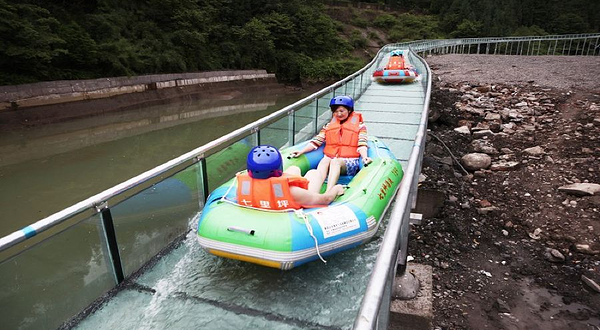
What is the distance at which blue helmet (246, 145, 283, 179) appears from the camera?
343cm

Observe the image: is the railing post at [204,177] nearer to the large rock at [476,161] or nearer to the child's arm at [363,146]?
the child's arm at [363,146]

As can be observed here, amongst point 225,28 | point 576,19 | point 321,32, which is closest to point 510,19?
point 576,19

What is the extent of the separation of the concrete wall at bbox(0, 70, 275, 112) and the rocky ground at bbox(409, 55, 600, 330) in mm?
14817

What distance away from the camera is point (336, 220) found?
11.3ft

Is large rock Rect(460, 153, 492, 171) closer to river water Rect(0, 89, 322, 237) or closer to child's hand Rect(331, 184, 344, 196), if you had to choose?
child's hand Rect(331, 184, 344, 196)

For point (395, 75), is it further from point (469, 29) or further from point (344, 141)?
point (469, 29)

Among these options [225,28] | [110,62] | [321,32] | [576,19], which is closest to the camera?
[110,62]

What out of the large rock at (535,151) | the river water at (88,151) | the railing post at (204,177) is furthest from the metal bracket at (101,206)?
the large rock at (535,151)

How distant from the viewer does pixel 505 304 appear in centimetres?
463

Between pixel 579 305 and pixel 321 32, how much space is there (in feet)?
122

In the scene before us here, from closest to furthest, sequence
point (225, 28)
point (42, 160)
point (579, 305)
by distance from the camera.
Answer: point (579, 305) < point (42, 160) < point (225, 28)

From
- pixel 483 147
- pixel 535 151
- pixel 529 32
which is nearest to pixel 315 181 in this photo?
pixel 483 147

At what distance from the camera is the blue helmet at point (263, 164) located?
3434 mm

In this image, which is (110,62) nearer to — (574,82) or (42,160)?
(42,160)
